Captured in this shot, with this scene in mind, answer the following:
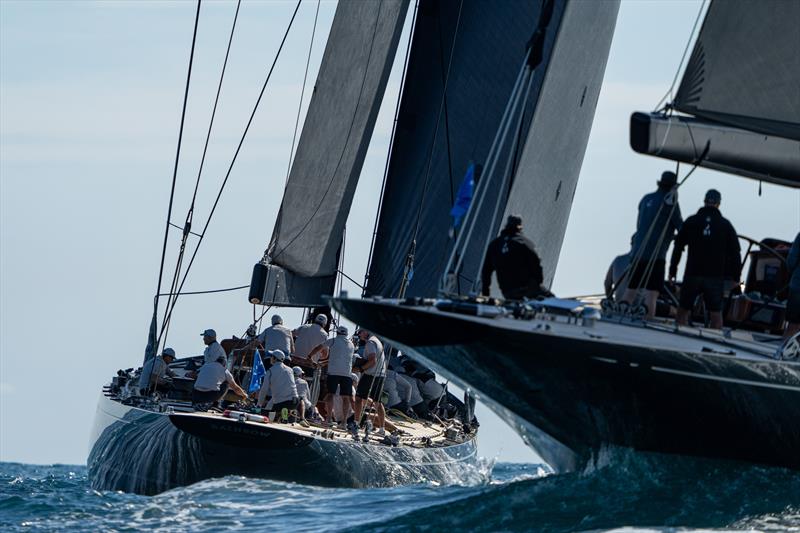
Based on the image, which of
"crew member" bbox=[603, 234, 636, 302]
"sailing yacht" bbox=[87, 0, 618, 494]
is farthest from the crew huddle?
"crew member" bbox=[603, 234, 636, 302]

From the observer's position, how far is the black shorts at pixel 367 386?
1994 cm

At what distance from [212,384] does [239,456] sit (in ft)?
5.50

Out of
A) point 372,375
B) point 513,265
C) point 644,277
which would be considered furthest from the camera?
point 372,375

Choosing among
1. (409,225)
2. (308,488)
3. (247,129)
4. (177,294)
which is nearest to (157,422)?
(308,488)

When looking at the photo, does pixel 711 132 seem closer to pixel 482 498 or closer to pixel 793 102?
pixel 793 102

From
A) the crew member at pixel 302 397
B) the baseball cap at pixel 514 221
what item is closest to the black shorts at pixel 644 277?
the baseball cap at pixel 514 221

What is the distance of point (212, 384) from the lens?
18.9m

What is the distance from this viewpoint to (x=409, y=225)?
23609mm

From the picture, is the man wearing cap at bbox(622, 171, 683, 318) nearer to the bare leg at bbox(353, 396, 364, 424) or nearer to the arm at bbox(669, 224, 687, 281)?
the arm at bbox(669, 224, 687, 281)

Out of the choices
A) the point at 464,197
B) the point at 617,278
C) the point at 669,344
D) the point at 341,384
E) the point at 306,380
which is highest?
the point at 464,197

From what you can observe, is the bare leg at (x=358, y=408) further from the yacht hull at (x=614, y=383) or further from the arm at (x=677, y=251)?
the yacht hull at (x=614, y=383)

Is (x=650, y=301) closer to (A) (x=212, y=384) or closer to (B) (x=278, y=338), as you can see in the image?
(A) (x=212, y=384)

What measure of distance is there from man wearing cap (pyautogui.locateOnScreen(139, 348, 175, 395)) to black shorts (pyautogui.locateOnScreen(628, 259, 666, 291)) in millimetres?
7334

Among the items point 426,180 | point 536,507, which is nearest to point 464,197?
point 536,507
